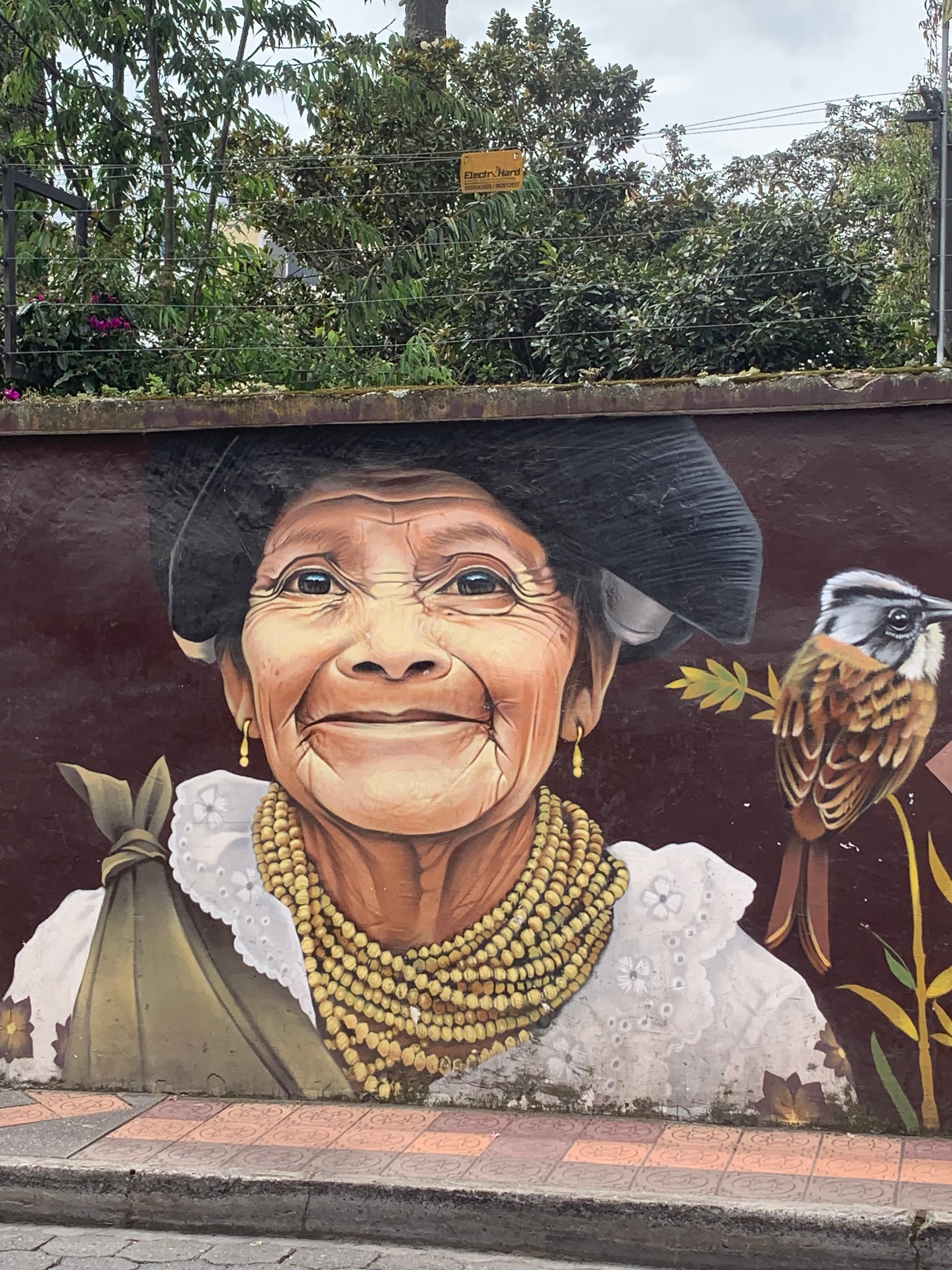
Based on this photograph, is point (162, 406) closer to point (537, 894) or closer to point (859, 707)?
point (537, 894)

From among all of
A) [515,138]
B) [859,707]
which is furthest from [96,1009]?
[515,138]

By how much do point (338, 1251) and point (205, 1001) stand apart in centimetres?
126

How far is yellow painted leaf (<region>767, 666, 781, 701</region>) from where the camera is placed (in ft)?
15.0

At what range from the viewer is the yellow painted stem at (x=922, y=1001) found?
438 centimetres

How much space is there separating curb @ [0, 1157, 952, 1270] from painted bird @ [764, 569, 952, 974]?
3.13 ft

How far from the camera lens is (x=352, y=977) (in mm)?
4875

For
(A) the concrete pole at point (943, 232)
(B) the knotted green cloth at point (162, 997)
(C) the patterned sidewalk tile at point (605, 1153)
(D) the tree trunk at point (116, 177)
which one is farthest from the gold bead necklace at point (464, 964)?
(D) the tree trunk at point (116, 177)

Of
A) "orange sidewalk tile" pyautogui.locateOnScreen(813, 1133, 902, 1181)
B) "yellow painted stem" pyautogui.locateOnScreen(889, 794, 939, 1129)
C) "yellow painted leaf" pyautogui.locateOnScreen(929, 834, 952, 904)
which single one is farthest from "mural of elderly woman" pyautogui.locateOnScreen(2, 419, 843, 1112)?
"yellow painted leaf" pyautogui.locateOnScreen(929, 834, 952, 904)

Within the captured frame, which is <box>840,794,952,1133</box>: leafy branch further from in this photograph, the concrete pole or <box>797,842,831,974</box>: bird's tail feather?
the concrete pole

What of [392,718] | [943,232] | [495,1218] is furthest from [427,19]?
[495,1218]

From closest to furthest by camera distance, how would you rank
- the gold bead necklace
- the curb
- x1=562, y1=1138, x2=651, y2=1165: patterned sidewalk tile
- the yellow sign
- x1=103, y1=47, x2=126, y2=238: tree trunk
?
1. the curb
2. x1=562, y1=1138, x2=651, y2=1165: patterned sidewalk tile
3. the gold bead necklace
4. the yellow sign
5. x1=103, y1=47, x2=126, y2=238: tree trunk

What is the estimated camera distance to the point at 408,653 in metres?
4.86

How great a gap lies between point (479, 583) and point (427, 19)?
480 inches

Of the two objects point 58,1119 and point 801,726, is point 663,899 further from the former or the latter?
point 58,1119
